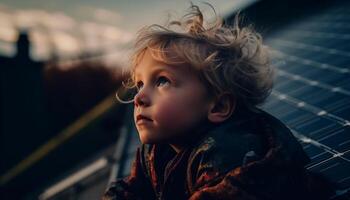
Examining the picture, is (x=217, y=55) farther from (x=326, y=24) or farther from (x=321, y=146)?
(x=326, y=24)

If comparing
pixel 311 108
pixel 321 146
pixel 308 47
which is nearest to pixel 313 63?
pixel 308 47

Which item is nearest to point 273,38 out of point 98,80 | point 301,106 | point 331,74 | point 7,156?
point 331,74

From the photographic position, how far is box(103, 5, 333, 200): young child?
1.85 m

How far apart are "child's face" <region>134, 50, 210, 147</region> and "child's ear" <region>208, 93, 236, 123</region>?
3cm

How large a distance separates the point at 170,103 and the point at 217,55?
29 centimetres

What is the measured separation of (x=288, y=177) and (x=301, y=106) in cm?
244

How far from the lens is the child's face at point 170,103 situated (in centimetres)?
206

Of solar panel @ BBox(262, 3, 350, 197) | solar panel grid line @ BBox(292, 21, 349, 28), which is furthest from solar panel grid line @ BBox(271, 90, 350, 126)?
solar panel grid line @ BBox(292, 21, 349, 28)

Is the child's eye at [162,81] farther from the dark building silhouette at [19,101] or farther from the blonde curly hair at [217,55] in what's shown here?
the dark building silhouette at [19,101]

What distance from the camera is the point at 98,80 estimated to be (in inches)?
1139

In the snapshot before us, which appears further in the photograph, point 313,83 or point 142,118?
point 313,83

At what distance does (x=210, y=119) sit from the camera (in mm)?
2100

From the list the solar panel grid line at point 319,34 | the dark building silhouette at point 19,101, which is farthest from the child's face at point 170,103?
the dark building silhouette at point 19,101

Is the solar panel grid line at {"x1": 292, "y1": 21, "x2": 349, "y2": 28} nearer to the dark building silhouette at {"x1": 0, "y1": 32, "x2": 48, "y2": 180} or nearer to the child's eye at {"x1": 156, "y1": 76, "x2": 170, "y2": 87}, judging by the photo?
the child's eye at {"x1": 156, "y1": 76, "x2": 170, "y2": 87}
